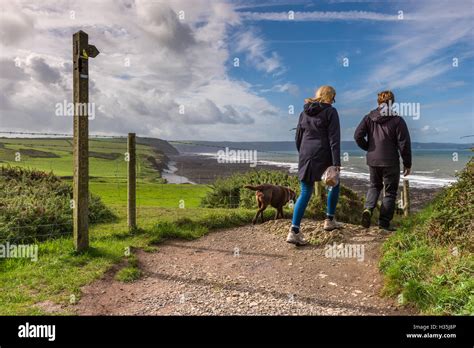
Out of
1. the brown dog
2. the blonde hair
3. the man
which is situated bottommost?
the brown dog

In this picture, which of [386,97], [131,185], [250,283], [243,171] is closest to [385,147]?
[386,97]

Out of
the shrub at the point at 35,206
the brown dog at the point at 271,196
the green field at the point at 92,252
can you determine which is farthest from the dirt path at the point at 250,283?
the shrub at the point at 35,206

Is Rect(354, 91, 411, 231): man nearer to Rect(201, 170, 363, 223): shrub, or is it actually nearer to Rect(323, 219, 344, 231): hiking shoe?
Rect(323, 219, 344, 231): hiking shoe

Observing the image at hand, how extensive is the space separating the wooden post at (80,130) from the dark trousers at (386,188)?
533 centimetres

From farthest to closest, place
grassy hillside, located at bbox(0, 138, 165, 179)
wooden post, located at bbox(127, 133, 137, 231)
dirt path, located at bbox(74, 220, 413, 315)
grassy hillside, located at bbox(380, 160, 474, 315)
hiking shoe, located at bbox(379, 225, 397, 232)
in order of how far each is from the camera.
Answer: grassy hillside, located at bbox(0, 138, 165, 179), wooden post, located at bbox(127, 133, 137, 231), hiking shoe, located at bbox(379, 225, 397, 232), dirt path, located at bbox(74, 220, 413, 315), grassy hillside, located at bbox(380, 160, 474, 315)

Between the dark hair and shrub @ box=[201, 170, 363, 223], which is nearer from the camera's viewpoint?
the dark hair

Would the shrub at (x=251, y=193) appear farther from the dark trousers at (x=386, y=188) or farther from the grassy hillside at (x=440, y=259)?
the grassy hillside at (x=440, y=259)

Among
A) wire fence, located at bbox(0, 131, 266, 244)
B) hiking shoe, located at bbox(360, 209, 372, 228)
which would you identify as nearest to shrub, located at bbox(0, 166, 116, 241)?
wire fence, located at bbox(0, 131, 266, 244)

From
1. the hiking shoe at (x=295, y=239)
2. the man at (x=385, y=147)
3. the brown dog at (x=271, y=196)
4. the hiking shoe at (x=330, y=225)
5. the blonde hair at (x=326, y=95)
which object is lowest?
the hiking shoe at (x=295, y=239)

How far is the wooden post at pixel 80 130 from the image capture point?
6371 mm

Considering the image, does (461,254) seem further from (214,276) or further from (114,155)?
(114,155)

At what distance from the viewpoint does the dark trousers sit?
704cm
